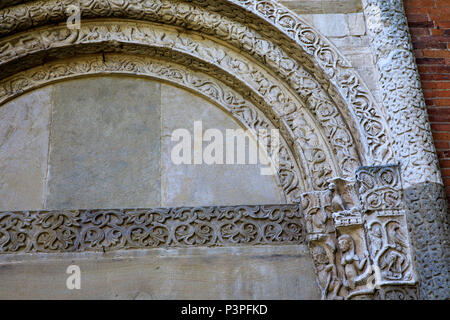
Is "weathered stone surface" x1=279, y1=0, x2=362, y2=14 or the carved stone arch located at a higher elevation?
"weathered stone surface" x1=279, y1=0, x2=362, y2=14

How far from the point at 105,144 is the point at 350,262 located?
2137mm

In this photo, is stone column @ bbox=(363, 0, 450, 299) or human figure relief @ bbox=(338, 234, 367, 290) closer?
stone column @ bbox=(363, 0, 450, 299)

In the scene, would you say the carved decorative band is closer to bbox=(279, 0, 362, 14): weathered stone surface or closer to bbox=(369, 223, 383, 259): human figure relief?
bbox=(369, 223, 383, 259): human figure relief

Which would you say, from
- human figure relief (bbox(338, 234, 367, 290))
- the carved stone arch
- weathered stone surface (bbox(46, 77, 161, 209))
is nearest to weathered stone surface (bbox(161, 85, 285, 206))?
weathered stone surface (bbox(46, 77, 161, 209))

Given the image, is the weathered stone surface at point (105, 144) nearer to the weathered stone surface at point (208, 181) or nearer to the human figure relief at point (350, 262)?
the weathered stone surface at point (208, 181)

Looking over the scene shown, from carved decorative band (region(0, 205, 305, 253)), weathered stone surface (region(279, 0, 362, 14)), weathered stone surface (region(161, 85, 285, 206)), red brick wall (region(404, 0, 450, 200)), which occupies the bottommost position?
carved decorative band (region(0, 205, 305, 253))

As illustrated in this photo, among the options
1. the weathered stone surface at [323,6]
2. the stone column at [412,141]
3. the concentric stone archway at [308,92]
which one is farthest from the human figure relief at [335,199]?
the weathered stone surface at [323,6]

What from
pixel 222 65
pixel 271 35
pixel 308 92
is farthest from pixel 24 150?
pixel 308 92

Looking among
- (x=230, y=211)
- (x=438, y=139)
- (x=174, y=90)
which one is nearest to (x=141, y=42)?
(x=174, y=90)

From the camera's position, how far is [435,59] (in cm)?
458

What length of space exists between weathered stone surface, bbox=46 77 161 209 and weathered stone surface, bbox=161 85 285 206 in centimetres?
9

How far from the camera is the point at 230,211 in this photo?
14.6 feet

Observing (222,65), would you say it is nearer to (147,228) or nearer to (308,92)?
(308,92)

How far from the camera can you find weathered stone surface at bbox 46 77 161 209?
15.0ft
